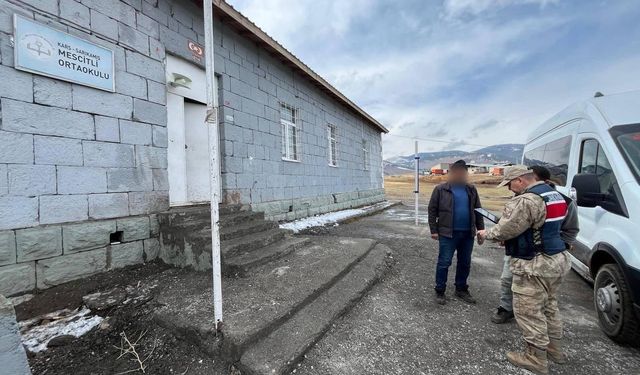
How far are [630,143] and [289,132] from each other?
21.9 feet

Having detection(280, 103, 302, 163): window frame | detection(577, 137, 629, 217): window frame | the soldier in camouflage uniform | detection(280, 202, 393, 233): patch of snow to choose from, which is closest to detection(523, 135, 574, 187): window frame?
detection(577, 137, 629, 217): window frame

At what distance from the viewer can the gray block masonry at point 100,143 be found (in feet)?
9.61

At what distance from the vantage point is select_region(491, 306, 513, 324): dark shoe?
309 cm

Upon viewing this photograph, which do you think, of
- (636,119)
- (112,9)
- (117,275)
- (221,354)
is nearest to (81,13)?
(112,9)

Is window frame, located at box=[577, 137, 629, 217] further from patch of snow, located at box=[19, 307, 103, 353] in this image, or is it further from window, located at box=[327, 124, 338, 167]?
window, located at box=[327, 124, 338, 167]

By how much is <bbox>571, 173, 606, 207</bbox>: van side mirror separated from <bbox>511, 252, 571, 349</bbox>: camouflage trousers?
989 millimetres

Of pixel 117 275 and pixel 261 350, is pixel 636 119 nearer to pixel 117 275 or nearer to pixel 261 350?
pixel 261 350

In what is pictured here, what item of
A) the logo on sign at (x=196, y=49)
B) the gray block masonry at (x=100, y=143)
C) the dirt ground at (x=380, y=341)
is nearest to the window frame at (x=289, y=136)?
the gray block masonry at (x=100, y=143)

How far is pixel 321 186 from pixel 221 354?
7235 mm

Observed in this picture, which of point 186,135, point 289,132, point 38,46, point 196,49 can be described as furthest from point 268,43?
point 38,46

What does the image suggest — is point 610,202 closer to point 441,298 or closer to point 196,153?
point 441,298

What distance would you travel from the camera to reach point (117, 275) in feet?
11.8

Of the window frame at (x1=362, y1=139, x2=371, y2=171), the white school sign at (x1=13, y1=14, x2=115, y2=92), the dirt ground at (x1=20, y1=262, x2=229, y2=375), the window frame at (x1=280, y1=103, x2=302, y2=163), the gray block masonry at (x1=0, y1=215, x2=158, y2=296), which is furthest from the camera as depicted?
the window frame at (x1=362, y1=139, x2=371, y2=171)

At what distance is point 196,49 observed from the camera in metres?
5.02
